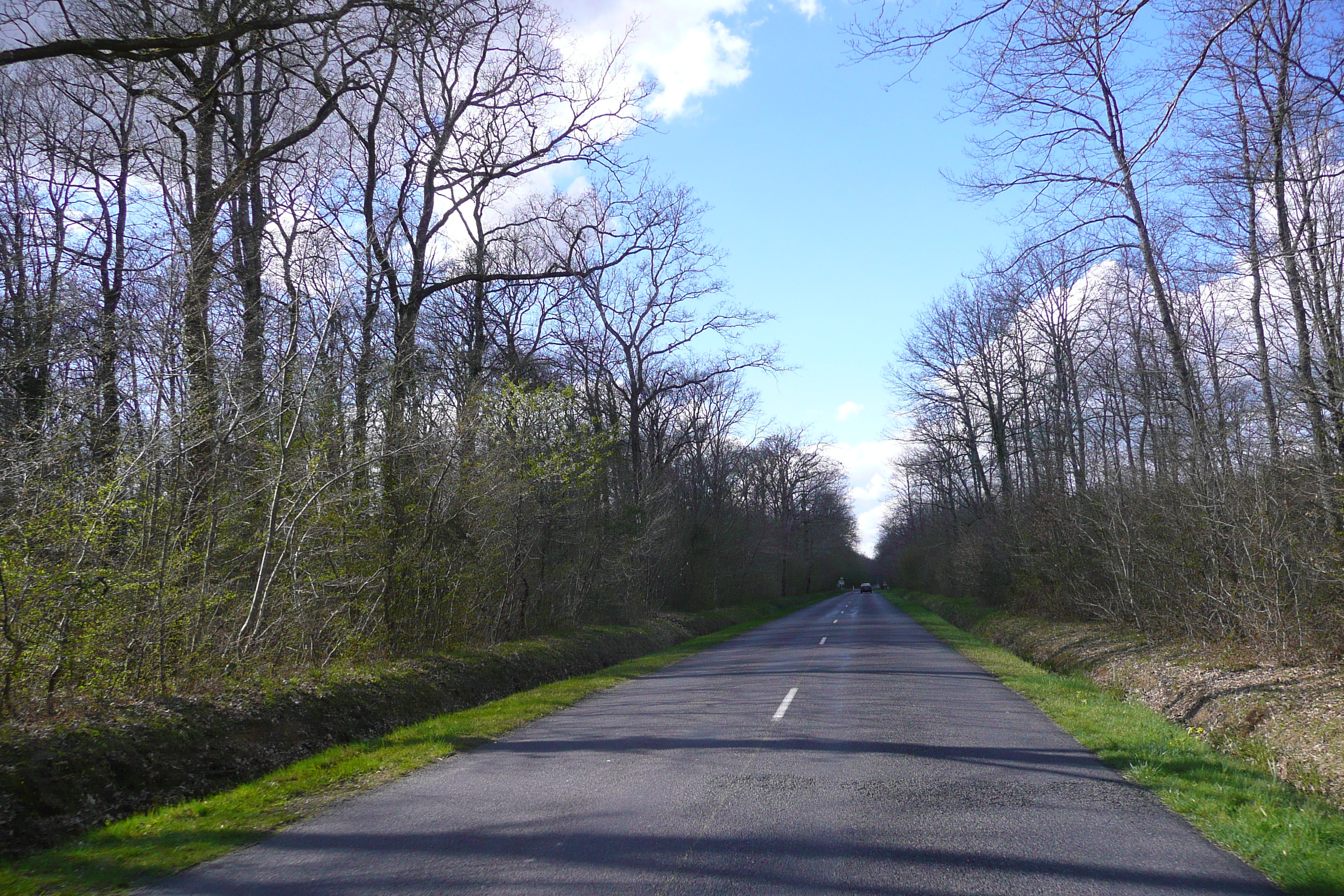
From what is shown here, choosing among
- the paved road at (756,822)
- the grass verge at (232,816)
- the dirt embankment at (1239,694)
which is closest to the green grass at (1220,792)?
the paved road at (756,822)

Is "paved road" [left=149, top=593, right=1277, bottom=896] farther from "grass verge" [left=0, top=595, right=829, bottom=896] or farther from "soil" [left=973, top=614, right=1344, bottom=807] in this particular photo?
"soil" [left=973, top=614, right=1344, bottom=807]

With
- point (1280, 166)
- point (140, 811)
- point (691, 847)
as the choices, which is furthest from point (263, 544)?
point (1280, 166)

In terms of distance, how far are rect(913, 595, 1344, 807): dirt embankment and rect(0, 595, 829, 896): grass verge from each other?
7.84 metres

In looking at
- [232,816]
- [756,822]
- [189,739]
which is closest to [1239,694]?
[756,822]

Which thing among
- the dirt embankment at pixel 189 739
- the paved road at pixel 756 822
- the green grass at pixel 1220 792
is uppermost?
the dirt embankment at pixel 189 739

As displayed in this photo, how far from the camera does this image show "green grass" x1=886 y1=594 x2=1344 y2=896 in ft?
15.9

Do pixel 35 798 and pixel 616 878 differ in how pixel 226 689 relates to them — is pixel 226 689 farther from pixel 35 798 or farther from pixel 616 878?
pixel 616 878

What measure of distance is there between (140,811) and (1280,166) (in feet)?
51.1

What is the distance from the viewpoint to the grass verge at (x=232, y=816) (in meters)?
4.81

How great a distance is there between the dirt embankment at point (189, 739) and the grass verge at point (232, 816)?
0.27 m

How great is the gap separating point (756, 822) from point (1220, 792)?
12.2 ft

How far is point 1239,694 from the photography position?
10.1 m

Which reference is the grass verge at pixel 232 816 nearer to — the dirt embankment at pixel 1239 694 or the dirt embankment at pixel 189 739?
the dirt embankment at pixel 189 739

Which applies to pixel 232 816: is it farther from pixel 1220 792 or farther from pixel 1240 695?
pixel 1240 695
